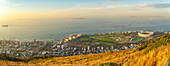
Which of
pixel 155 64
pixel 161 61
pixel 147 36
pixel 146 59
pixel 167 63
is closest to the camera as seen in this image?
pixel 167 63

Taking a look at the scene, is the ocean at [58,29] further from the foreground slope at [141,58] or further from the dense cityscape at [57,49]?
the foreground slope at [141,58]

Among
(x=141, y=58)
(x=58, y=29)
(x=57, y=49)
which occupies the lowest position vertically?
(x=57, y=49)

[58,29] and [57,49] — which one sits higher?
[58,29]

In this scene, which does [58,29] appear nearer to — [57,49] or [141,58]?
[57,49]

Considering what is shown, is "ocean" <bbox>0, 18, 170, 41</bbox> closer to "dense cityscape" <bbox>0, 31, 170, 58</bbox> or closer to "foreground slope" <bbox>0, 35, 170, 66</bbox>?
"dense cityscape" <bbox>0, 31, 170, 58</bbox>

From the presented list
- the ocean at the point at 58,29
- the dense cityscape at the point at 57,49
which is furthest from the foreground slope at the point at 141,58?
the ocean at the point at 58,29

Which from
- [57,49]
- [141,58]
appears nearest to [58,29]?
[57,49]

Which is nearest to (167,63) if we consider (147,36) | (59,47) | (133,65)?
(133,65)

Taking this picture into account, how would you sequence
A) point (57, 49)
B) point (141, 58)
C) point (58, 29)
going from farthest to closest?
→ point (58, 29) → point (57, 49) → point (141, 58)

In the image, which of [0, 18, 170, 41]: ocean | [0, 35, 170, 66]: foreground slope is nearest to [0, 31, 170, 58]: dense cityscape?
[0, 18, 170, 41]: ocean

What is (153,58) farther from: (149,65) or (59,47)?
(59,47)

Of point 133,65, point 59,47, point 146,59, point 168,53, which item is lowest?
point 59,47
